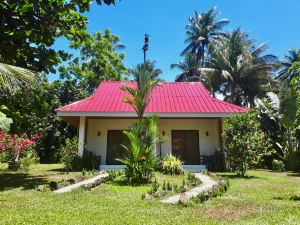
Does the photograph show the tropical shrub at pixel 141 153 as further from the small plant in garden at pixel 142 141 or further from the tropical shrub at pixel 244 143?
the tropical shrub at pixel 244 143

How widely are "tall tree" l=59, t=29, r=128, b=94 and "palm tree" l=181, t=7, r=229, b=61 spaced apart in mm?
11322

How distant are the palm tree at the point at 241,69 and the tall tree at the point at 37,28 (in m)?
24.6

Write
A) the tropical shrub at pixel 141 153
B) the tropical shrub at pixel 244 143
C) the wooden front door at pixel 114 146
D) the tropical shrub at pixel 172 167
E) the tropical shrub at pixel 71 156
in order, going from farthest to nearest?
the wooden front door at pixel 114 146 < the tropical shrub at pixel 71 156 < the tropical shrub at pixel 172 167 < the tropical shrub at pixel 244 143 < the tropical shrub at pixel 141 153

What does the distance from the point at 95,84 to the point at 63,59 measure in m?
25.2

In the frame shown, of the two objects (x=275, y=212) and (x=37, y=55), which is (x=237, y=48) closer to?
(x=37, y=55)

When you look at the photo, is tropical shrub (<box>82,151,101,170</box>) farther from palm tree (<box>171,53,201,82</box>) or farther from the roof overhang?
palm tree (<box>171,53,201,82</box>)

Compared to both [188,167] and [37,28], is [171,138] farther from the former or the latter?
[37,28]

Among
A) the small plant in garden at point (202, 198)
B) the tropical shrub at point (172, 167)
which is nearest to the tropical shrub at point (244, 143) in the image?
the tropical shrub at point (172, 167)

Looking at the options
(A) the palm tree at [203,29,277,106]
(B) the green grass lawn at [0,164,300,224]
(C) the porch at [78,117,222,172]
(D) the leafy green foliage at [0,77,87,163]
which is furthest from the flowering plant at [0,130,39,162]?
(A) the palm tree at [203,29,277,106]

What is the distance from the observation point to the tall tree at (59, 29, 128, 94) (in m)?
33.5

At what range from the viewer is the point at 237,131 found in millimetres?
12953

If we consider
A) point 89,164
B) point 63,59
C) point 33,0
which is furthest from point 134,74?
point 89,164

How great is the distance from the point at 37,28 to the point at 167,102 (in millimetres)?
10077

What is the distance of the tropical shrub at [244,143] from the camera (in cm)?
1271
